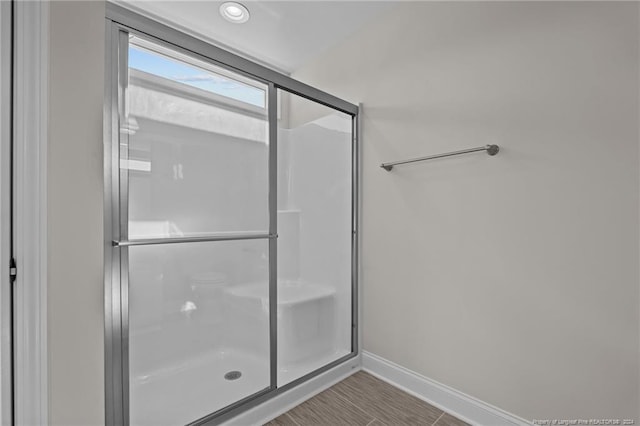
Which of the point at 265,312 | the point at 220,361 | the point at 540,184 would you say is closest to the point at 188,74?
the point at 265,312

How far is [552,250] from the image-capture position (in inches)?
53.7

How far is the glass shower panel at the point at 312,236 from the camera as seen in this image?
5.75 feet

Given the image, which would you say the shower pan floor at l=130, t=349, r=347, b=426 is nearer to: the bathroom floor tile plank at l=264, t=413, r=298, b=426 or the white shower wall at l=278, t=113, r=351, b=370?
the bathroom floor tile plank at l=264, t=413, r=298, b=426

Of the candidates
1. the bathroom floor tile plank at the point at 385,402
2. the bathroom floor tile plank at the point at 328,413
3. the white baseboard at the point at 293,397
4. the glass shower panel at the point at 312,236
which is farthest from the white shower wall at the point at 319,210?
the bathroom floor tile plank at the point at 328,413

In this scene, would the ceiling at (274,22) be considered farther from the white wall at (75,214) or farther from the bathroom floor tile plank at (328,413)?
the bathroom floor tile plank at (328,413)

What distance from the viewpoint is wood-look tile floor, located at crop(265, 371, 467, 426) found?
1.56 metres

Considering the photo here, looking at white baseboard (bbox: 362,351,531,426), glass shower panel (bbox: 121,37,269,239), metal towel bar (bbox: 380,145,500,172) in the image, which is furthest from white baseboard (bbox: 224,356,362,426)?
metal towel bar (bbox: 380,145,500,172)

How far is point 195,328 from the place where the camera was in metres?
1.41

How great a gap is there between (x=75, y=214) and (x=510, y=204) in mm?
1697

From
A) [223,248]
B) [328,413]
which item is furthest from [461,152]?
[328,413]

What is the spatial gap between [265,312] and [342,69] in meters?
1.77

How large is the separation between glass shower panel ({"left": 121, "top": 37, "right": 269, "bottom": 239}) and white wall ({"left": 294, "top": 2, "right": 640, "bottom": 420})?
857 mm

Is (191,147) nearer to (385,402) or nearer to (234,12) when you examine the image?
(234,12)

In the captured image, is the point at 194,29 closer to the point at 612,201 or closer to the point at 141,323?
the point at 141,323
